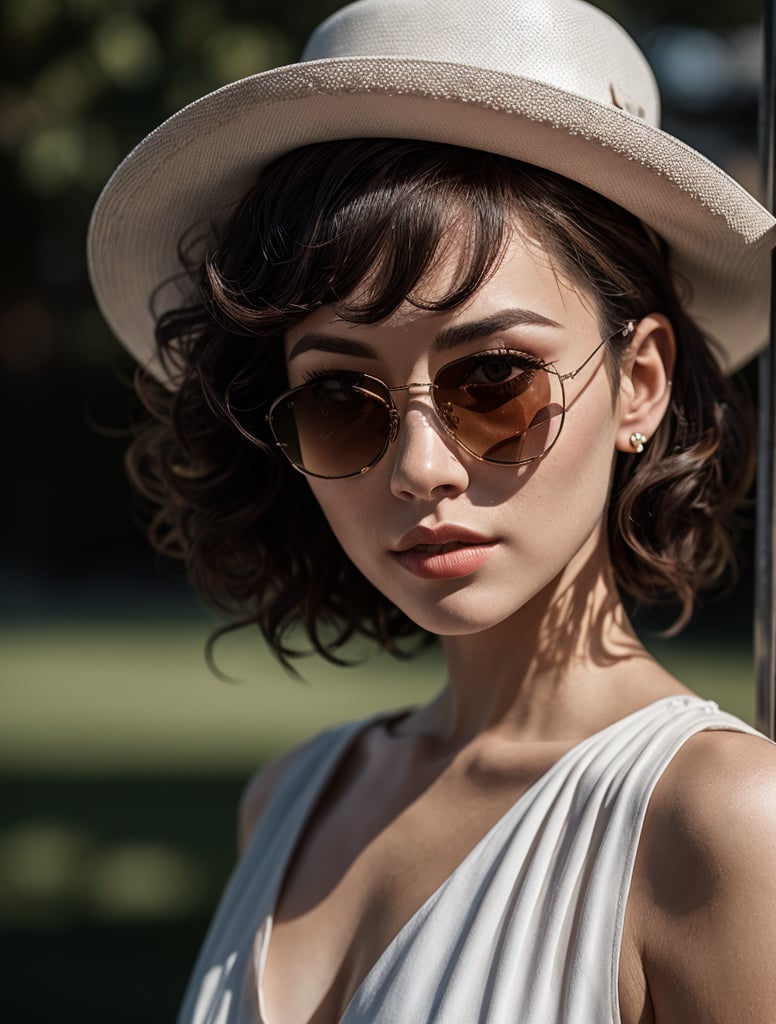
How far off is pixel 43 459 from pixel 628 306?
1835 centimetres

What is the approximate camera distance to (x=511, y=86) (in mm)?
1659

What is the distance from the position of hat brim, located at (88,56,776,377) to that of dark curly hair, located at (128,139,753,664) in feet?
0.14

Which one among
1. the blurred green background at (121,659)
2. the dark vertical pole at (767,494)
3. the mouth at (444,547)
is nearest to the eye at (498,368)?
the mouth at (444,547)

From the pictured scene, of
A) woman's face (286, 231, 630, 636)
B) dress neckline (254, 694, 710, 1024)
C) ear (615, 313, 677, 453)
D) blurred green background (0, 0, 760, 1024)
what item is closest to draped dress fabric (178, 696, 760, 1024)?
dress neckline (254, 694, 710, 1024)

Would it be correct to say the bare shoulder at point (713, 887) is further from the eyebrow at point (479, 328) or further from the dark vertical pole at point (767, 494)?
the eyebrow at point (479, 328)

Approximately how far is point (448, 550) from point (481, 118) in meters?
0.59

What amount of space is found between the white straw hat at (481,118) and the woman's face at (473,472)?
167 millimetres

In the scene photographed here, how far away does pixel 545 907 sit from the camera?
165 centimetres

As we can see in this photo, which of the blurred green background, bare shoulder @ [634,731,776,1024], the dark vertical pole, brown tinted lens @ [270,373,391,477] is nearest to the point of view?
bare shoulder @ [634,731,776,1024]

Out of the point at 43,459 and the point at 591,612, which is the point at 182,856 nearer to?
the point at 591,612

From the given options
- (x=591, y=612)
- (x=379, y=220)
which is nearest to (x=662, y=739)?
(x=591, y=612)

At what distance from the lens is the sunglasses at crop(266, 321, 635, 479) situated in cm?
173

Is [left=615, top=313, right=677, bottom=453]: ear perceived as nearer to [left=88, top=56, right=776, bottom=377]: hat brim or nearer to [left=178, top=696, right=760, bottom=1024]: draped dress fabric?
[left=88, top=56, right=776, bottom=377]: hat brim

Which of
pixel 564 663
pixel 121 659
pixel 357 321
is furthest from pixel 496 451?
pixel 121 659
